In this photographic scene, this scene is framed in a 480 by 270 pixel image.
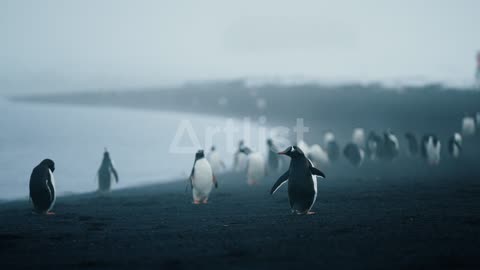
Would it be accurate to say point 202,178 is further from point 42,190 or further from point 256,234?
point 256,234

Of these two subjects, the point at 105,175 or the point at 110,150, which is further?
the point at 110,150

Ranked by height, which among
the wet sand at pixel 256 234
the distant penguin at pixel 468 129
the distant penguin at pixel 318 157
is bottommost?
the wet sand at pixel 256 234

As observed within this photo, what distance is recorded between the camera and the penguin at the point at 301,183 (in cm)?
1157

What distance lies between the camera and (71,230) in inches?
407

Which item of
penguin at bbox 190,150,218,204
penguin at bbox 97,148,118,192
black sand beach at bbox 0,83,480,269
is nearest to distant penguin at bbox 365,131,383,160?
black sand beach at bbox 0,83,480,269

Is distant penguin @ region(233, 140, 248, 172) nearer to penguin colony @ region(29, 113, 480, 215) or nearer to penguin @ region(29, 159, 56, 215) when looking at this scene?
penguin colony @ region(29, 113, 480, 215)

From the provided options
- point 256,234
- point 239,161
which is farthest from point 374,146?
point 256,234

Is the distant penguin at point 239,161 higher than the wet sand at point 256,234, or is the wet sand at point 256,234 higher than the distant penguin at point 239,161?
the distant penguin at point 239,161

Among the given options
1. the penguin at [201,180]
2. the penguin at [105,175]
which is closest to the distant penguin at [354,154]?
the penguin at [105,175]

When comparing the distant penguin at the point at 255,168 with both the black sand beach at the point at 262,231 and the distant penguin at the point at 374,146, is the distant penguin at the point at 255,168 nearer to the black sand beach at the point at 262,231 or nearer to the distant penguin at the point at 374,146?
the black sand beach at the point at 262,231

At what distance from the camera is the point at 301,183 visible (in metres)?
11.6

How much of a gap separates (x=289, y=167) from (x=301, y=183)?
157 cm

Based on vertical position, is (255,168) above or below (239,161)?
below

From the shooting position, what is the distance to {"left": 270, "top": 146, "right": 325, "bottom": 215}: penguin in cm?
1157
